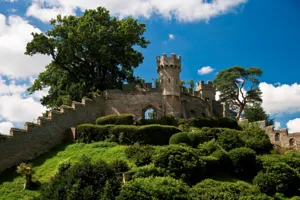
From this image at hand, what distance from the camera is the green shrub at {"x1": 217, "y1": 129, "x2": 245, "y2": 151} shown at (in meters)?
33.2

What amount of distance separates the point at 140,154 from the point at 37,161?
783cm

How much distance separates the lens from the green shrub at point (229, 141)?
33.2 m

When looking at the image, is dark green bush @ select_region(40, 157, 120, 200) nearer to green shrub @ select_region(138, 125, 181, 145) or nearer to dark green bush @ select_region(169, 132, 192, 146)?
dark green bush @ select_region(169, 132, 192, 146)

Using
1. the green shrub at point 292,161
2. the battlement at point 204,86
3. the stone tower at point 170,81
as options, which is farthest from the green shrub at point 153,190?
the battlement at point 204,86

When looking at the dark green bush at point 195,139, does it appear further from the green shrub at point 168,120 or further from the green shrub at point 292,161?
the green shrub at point 292,161

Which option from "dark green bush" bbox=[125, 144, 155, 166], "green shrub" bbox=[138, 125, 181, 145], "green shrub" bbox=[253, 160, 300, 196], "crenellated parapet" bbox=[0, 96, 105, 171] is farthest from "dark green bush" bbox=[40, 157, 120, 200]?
"green shrub" bbox=[253, 160, 300, 196]

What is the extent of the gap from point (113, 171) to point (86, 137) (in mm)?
9993

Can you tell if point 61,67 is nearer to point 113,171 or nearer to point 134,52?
point 134,52

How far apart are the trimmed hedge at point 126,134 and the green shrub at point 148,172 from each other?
7046 mm

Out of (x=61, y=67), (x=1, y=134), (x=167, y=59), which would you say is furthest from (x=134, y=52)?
(x=1, y=134)

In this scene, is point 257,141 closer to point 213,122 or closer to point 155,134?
point 213,122

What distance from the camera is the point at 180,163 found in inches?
1053

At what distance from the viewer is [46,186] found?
76.6 ft

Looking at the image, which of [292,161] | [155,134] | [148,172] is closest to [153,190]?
[148,172]
